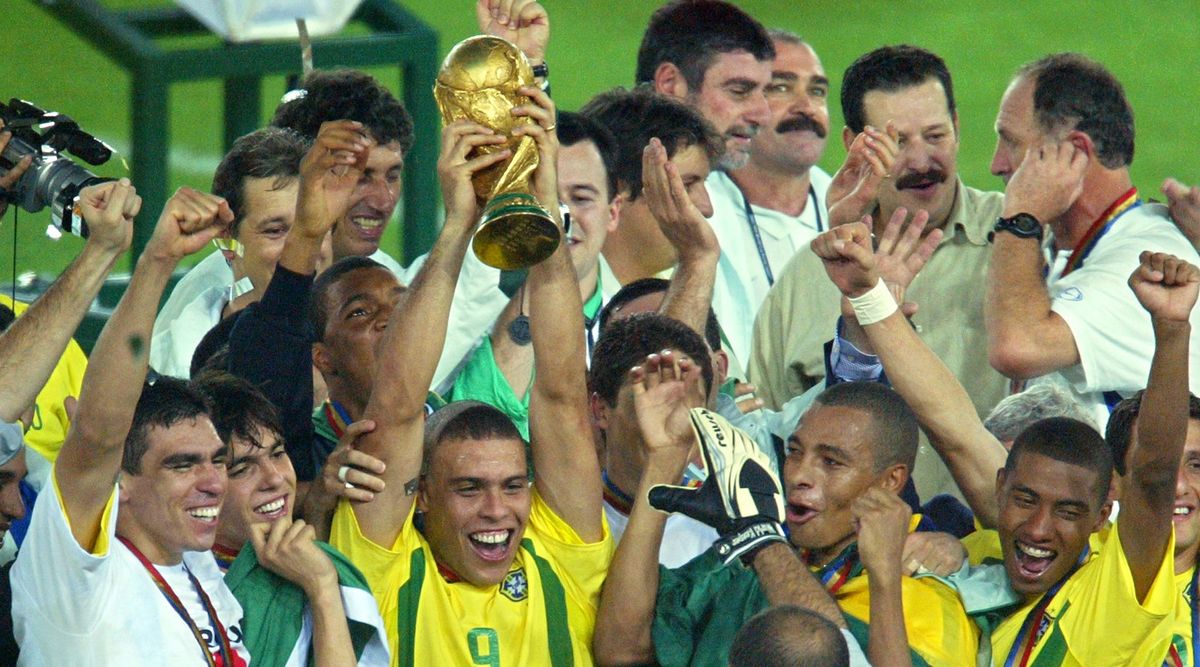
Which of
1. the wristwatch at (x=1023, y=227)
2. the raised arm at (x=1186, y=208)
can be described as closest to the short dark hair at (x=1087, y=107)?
the raised arm at (x=1186, y=208)

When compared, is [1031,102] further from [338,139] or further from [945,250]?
[338,139]

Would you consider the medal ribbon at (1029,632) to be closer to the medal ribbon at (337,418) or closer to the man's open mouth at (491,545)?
the man's open mouth at (491,545)

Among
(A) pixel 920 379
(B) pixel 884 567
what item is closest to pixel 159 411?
(B) pixel 884 567

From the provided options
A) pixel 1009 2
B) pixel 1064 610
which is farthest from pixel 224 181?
pixel 1009 2

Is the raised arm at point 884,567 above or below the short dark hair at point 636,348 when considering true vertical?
below

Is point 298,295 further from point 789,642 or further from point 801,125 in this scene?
point 801,125

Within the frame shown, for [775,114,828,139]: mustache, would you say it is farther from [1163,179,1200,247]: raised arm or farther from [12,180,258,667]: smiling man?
[12,180,258,667]: smiling man

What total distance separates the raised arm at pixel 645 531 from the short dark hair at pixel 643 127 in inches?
64.5

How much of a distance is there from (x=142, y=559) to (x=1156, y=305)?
241 cm

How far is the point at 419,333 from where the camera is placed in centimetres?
491

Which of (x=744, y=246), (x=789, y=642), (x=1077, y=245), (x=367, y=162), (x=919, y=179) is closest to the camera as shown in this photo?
(x=789, y=642)

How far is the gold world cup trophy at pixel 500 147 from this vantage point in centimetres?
470

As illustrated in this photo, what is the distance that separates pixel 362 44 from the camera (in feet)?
34.0

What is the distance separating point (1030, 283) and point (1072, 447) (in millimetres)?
827
